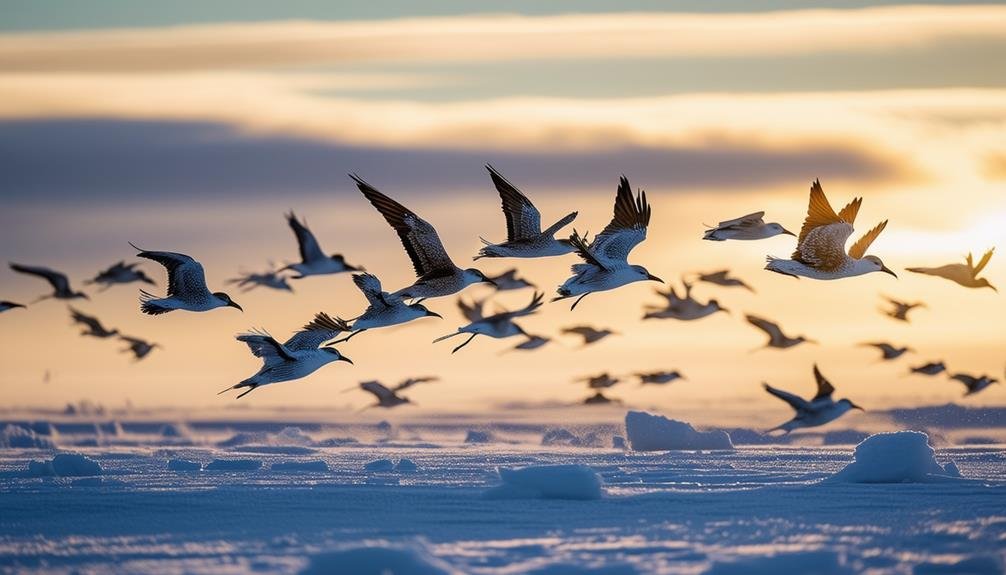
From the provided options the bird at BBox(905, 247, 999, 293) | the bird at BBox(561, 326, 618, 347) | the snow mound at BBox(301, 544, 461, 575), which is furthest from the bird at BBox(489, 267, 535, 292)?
the snow mound at BBox(301, 544, 461, 575)

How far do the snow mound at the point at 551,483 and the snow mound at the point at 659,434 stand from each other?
17833 millimetres

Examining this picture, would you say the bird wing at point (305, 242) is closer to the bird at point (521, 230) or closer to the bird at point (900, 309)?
the bird at point (521, 230)

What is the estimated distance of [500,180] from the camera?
2509cm

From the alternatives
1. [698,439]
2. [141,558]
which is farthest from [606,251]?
[698,439]

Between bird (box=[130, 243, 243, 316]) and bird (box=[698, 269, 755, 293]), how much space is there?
17245mm

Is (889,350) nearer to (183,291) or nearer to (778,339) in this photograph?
(778,339)

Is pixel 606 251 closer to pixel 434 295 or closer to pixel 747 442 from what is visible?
pixel 434 295

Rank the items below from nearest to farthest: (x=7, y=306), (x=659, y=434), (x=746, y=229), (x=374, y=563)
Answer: (x=374, y=563) → (x=746, y=229) → (x=7, y=306) → (x=659, y=434)

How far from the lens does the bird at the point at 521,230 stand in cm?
2536

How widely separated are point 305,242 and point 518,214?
8.51 meters

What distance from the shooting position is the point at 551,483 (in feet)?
87.6

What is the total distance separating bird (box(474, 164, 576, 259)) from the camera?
2536cm

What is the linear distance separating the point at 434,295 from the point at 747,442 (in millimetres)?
31042

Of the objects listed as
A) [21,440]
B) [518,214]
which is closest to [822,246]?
[518,214]
